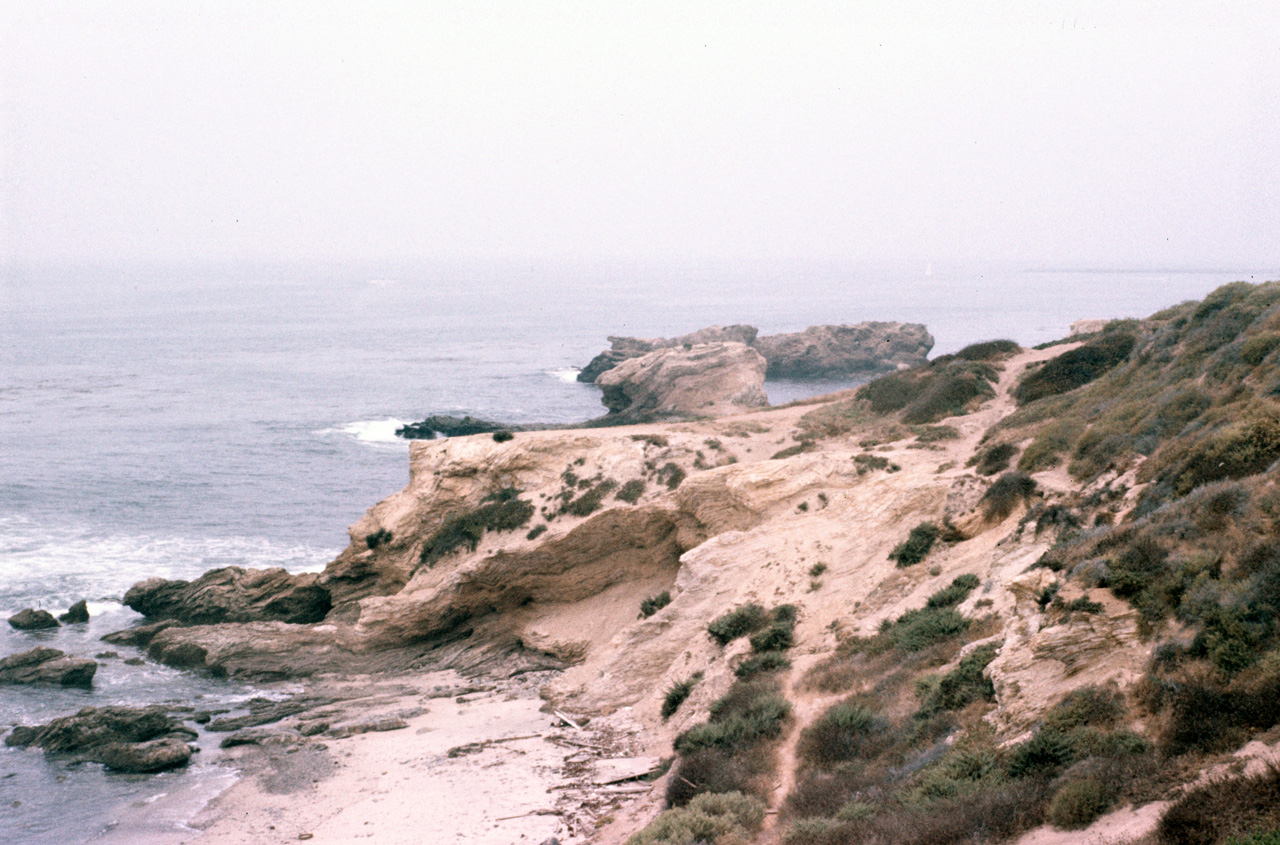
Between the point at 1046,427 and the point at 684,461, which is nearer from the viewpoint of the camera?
the point at 1046,427

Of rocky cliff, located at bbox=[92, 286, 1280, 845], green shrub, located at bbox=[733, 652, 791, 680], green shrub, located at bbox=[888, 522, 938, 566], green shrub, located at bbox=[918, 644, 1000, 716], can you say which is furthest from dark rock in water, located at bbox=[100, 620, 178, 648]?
green shrub, located at bbox=[918, 644, 1000, 716]

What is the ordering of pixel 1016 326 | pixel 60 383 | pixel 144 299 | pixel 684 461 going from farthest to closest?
pixel 144 299
pixel 1016 326
pixel 60 383
pixel 684 461

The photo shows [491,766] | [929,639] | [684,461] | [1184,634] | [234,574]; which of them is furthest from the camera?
[234,574]

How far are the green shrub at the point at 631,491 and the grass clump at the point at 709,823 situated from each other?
55.3ft

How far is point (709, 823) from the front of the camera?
11.8 metres

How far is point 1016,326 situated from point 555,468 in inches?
5070

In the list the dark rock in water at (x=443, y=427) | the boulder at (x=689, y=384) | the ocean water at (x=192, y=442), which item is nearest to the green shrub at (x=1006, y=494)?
the ocean water at (x=192, y=442)

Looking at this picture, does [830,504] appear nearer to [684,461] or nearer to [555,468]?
[684,461]

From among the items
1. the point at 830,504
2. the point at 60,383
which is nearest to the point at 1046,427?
the point at 830,504

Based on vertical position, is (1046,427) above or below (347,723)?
above

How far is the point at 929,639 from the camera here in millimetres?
14719

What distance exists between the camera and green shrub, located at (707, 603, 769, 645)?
2009 cm

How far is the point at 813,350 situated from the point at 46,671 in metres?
80.0

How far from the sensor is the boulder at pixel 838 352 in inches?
3698
